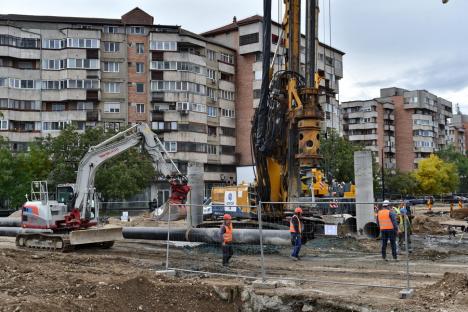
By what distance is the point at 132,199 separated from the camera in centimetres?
5622

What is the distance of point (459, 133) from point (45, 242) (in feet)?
456

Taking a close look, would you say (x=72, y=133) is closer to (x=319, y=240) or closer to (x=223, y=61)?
(x=223, y=61)

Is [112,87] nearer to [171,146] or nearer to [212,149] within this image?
[171,146]

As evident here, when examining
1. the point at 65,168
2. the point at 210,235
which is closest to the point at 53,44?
the point at 65,168

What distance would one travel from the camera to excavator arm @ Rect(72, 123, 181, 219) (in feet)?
63.9

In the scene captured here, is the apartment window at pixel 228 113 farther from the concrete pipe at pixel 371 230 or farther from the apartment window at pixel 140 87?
the concrete pipe at pixel 371 230

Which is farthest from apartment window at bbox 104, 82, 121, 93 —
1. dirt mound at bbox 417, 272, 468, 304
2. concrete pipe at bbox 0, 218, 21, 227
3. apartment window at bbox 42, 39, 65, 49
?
dirt mound at bbox 417, 272, 468, 304

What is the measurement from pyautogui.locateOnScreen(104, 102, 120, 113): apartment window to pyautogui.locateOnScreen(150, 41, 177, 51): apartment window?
8.17 metres

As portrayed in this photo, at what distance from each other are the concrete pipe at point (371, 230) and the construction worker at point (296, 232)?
5243 mm

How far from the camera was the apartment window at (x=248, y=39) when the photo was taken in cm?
6749

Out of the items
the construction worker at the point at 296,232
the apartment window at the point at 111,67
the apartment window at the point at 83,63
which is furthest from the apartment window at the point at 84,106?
the construction worker at the point at 296,232

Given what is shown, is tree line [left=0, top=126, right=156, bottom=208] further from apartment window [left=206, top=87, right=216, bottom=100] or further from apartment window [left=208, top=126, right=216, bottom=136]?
apartment window [left=206, top=87, right=216, bottom=100]

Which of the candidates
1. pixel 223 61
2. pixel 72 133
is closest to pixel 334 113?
pixel 223 61

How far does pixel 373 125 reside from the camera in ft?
355
